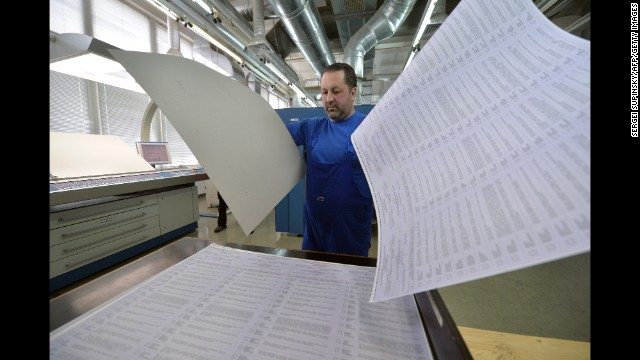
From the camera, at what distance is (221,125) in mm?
440

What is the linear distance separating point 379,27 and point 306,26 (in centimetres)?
86

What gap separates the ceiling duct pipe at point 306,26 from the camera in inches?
79.1

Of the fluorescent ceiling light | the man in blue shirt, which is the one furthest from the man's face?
the fluorescent ceiling light

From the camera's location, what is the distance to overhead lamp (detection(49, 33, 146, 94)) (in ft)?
3.20

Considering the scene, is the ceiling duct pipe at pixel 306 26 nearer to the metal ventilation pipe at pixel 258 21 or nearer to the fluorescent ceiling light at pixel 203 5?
the metal ventilation pipe at pixel 258 21

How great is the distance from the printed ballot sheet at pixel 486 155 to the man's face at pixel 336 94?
65 centimetres

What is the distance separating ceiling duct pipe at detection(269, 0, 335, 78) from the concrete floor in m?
2.42

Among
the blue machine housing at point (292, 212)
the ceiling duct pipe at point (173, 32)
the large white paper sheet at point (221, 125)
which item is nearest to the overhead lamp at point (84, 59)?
the large white paper sheet at point (221, 125)

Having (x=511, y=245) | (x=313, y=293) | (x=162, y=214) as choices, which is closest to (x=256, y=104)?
(x=313, y=293)

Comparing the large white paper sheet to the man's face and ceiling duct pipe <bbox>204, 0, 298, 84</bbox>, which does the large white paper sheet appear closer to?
the man's face

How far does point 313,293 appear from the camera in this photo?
0.41 m

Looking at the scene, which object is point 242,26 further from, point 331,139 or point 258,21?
point 331,139

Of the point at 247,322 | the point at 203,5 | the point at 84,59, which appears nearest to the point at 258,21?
the point at 203,5
